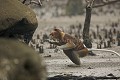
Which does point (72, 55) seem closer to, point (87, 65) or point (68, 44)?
point (68, 44)

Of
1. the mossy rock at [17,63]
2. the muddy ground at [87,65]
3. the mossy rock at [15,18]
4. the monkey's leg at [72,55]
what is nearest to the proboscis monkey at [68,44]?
the monkey's leg at [72,55]

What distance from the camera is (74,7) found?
3434 cm

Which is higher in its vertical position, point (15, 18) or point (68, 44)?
point (15, 18)

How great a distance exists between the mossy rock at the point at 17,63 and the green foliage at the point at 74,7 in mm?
30231

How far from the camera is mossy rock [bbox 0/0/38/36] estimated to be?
28.9 feet

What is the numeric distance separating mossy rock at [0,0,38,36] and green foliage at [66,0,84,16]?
24.1 meters

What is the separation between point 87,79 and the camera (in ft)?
25.2

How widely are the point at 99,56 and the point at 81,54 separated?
8.84ft

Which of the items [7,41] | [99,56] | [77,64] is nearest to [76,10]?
[99,56]

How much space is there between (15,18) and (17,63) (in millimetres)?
5633

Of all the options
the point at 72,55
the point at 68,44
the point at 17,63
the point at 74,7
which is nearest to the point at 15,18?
the point at 68,44

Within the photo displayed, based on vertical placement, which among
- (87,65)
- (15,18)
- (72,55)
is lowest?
(87,65)

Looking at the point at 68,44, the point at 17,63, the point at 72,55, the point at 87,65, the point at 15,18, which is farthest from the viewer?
the point at 87,65

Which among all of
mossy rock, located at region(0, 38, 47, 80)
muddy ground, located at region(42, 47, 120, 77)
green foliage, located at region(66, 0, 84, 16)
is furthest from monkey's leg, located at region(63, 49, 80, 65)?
green foliage, located at region(66, 0, 84, 16)
